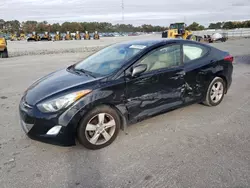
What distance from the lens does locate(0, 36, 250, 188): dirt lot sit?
2.39m

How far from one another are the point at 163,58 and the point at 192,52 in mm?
785

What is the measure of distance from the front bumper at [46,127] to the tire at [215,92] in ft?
9.32

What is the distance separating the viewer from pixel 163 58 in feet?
11.7

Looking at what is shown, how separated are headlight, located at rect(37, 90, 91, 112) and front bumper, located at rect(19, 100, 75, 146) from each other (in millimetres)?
79

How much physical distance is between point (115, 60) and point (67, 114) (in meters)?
1.29

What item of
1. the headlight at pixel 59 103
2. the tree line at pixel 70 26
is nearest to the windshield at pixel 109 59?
the headlight at pixel 59 103

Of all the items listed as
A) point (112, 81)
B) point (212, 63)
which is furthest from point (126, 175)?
point (212, 63)

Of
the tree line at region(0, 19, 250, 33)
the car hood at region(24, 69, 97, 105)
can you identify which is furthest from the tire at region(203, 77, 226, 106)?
the tree line at region(0, 19, 250, 33)

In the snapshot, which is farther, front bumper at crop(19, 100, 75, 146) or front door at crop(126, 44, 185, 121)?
front door at crop(126, 44, 185, 121)

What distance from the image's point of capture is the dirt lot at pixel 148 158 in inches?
Result: 94.0

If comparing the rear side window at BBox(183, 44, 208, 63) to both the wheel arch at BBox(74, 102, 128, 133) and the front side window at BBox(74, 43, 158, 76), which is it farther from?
the wheel arch at BBox(74, 102, 128, 133)

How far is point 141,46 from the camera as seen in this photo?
3.60 m

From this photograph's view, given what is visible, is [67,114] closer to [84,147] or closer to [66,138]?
[66,138]

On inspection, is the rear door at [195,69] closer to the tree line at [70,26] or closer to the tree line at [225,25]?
the tree line at [70,26]
